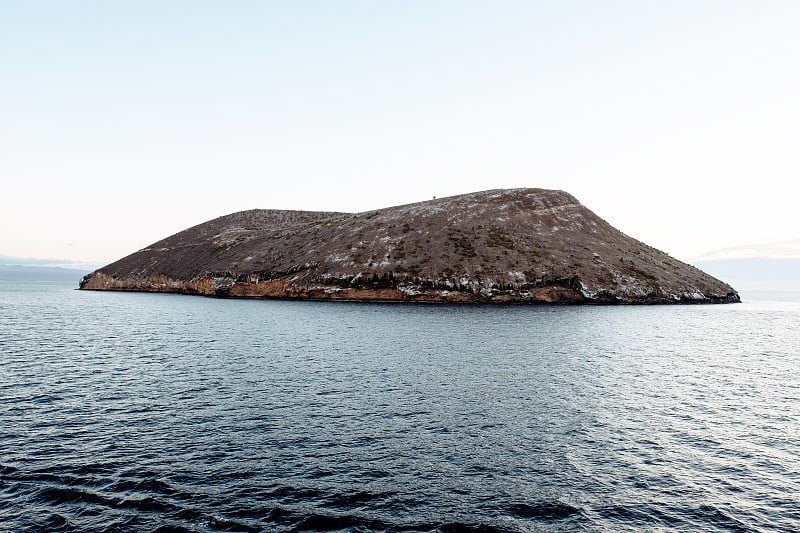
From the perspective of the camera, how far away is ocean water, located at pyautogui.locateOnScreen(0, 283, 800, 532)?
20.2 m

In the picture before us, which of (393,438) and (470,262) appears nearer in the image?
(393,438)

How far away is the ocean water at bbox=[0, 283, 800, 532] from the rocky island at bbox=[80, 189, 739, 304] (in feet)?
266

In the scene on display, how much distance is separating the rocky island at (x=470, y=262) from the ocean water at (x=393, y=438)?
266 feet

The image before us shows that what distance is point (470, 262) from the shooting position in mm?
149250

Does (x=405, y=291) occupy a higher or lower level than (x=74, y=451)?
higher

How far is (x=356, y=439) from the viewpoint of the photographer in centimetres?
2845

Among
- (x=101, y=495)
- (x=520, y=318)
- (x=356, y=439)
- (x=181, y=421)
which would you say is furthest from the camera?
(x=520, y=318)

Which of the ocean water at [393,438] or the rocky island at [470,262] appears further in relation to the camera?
the rocky island at [470,262]

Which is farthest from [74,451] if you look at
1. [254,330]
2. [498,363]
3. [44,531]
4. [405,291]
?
[405,291]

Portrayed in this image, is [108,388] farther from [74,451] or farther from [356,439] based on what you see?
[356,439]

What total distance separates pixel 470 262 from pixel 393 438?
4837 inches

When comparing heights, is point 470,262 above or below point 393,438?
above

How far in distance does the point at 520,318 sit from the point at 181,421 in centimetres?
7850

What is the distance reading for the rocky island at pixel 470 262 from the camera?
142 meters
